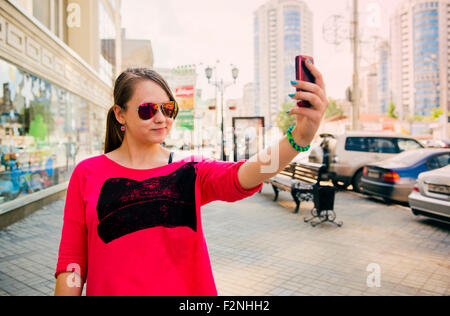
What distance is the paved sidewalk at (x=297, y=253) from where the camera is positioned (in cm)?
425

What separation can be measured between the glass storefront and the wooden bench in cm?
608

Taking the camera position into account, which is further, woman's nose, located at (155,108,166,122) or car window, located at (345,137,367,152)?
car window, located at (345,137,367,152)

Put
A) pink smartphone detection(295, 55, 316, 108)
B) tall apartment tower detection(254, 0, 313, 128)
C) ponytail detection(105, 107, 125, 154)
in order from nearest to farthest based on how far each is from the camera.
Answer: pink smartphone detection(295, 55, 316, 108), ponytail detection(105, 107, 125, 154), tall apartment tower detection(254, 0, 313, 128)

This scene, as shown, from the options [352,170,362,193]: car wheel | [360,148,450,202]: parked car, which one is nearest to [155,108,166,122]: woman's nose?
[360,148,450,202]: parked car

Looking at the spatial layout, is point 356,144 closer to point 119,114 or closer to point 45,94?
point 45,94

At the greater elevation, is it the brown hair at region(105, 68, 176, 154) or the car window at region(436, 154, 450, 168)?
the brown hair at region(105, 68, 176, 154)

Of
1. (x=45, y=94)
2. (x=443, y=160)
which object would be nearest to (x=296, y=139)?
(x=443, y=160)

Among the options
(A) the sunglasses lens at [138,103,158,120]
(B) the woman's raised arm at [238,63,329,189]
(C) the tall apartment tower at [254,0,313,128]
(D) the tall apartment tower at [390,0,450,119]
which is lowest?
(B) the woman's raised arm at [238,63,329,189]

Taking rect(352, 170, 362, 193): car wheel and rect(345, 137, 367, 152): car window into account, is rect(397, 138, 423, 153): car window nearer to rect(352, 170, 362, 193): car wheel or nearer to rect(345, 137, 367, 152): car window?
rect(345, 137, 367, 152): car window

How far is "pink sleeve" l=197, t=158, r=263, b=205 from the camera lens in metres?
1.44

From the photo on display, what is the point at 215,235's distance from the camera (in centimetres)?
A: 655

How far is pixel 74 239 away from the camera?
5.04 ft

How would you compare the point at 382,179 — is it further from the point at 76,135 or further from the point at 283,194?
the point at 76,135
